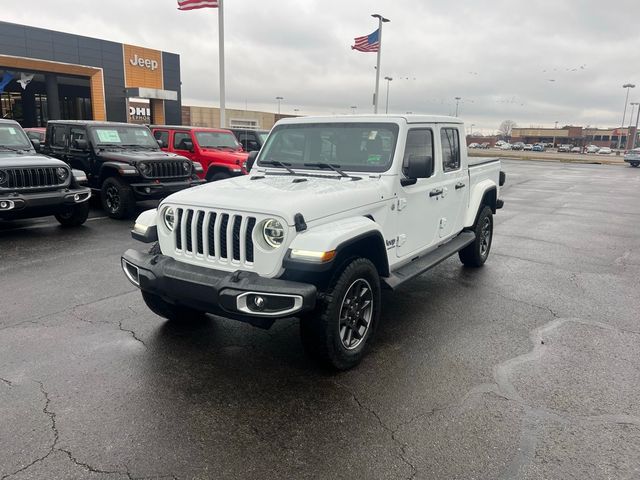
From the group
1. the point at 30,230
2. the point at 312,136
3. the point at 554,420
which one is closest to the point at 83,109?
the point at 30,230

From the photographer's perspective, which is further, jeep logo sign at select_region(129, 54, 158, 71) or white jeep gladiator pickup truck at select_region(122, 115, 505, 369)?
jeep logo sign at select_region(129, 54, 158, 71)

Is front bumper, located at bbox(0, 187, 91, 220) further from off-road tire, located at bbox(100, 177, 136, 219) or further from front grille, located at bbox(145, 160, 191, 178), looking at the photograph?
front grille, located at bbox(145, 160, 191, 178)

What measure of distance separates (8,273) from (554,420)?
622 centimetres

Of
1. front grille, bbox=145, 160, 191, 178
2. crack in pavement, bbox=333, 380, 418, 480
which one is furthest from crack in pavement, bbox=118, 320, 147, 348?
front grille, bbox=145, 160, 191, 178

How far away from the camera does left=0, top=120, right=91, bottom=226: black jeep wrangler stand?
7418mm

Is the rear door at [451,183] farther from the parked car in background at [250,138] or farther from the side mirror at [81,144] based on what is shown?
the parked car in background at [250,138]

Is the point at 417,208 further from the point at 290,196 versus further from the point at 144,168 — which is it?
the point at 144,168

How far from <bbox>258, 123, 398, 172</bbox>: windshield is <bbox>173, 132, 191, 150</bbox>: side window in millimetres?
8321

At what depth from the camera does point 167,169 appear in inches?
395

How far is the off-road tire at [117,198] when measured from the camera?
9.54 meters

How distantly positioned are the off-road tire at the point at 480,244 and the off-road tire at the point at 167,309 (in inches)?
145

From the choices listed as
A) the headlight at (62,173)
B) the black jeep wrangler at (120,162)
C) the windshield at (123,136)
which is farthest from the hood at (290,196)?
the windshield at (123,136)

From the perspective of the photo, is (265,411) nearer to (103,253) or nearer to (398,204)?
(398,204)

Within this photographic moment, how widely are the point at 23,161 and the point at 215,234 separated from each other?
6.07 m
